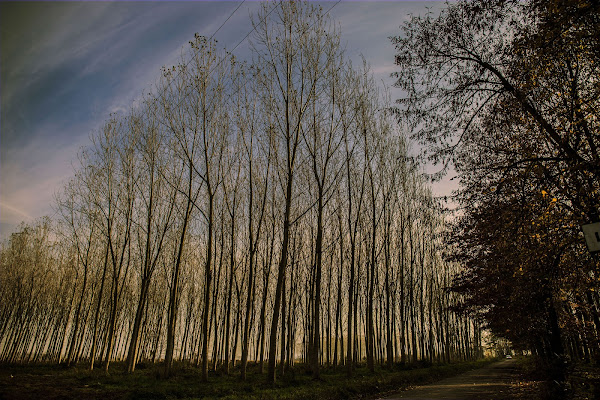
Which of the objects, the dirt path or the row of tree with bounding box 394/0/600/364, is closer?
the row of tree with bounding box 394/0/600/364

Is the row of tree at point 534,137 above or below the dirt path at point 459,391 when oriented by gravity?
above

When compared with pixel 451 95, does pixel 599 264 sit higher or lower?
lower

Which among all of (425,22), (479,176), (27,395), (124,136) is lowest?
(27,395)

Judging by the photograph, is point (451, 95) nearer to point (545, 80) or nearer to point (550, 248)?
point (545, 80)

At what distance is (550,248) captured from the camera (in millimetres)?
6316

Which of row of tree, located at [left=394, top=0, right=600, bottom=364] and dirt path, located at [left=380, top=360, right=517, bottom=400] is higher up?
row of tree, located at [left=394, top=0, right=600, bottom=364]

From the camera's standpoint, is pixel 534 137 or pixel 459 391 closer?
pixel 534 137

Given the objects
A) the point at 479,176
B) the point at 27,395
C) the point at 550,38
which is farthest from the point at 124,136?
the point at 550,38

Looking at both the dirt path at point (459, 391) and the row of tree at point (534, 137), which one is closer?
the row of tree at point (534, 137)

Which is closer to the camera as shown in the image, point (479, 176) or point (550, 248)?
point (550, 248)

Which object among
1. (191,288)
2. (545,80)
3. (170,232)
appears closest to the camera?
(545,80)

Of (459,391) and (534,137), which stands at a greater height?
(534,137)

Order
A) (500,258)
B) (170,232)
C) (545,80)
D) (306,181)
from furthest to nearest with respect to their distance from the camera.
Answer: (170,232) < (306,181) < (500,258) < (545,80)

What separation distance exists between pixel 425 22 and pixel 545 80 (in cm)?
294
